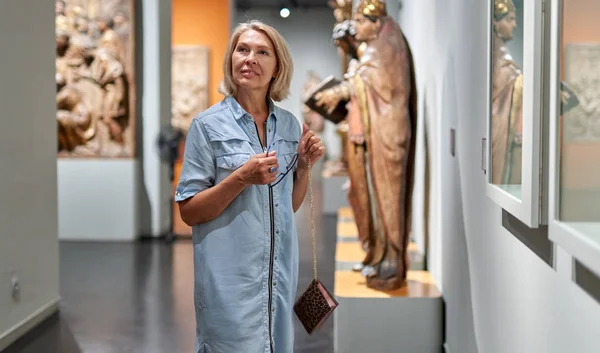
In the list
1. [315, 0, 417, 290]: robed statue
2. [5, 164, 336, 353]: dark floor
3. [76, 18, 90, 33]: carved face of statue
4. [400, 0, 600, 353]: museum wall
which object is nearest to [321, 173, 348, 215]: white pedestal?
[5, 164, 336, 353]: dark floor

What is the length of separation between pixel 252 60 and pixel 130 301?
419cm

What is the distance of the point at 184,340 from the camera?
5062mm

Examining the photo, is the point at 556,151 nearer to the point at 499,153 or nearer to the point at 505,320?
the point at 499,153

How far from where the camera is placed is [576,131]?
1650mm

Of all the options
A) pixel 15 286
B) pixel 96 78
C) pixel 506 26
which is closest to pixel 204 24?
pixel 96 78

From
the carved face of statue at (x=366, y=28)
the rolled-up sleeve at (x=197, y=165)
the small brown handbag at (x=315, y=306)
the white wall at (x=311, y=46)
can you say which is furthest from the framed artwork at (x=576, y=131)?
the white wall at (x=311, y=46)

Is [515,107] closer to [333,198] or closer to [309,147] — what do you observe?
[309,147]

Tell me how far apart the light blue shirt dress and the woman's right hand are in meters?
0.09

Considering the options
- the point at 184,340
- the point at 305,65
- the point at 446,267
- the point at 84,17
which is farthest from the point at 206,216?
the point at 305,65

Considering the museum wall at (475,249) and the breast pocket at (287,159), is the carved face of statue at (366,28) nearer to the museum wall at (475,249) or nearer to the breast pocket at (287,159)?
the museum wall at (475,249)

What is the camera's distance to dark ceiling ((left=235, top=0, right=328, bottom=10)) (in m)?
20.3

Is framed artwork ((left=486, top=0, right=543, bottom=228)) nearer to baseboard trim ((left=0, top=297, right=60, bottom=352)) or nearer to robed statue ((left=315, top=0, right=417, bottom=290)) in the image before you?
robed statue ((left=315, top=0, right=417, bottom=290))

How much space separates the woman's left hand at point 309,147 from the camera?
8.42 ft

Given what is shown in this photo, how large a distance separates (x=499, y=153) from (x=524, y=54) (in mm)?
561
